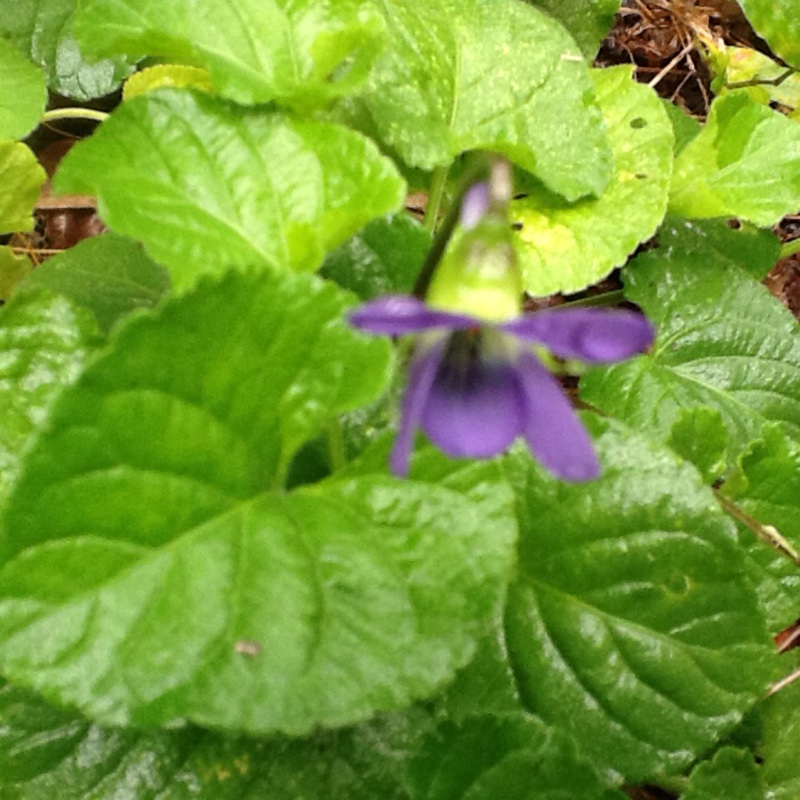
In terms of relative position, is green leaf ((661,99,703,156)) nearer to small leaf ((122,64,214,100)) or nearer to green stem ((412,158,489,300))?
small leaf ((122,64,214,100))

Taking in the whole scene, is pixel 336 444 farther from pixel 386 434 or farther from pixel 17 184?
pixel 17 184

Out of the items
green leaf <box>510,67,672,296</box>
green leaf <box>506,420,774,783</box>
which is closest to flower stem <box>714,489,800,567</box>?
green leaf <box>506,420,774,783</box>

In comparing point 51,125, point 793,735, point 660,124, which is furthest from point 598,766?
point 51,125

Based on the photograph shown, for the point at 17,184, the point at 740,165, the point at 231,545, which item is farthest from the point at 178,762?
the point at 740,165

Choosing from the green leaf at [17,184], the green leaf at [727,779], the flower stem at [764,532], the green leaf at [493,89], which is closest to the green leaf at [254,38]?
the green leaf at [493,89]

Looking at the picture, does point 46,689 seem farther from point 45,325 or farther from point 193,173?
point 193,173
